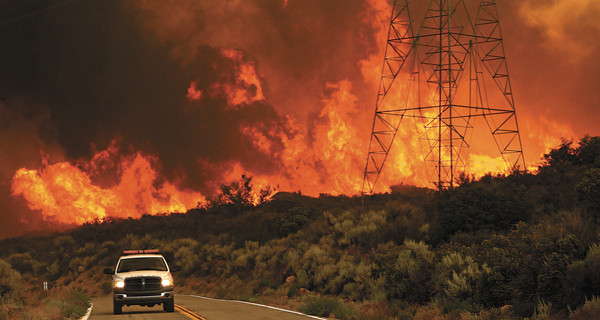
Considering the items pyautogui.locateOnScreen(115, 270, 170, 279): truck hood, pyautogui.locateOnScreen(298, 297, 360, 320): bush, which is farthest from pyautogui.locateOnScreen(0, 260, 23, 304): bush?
pyautogui.locateOnScreen(298, 297, 360, 320): bush

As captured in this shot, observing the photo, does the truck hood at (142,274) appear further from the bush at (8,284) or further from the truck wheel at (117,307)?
the bush at (8,284)

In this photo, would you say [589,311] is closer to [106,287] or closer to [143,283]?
[143,283]

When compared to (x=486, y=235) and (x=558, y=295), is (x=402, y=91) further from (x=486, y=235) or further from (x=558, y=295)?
(x=558, y=295)

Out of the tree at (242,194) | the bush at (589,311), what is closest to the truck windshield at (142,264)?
the bush at (589,311)

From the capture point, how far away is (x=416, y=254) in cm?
2361

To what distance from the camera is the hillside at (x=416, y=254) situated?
624 inches

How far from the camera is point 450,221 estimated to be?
92.0ft

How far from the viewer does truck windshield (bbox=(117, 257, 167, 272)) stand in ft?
75.9

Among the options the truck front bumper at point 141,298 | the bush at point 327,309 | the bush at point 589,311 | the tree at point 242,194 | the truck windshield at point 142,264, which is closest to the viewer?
the bush at point 589,311

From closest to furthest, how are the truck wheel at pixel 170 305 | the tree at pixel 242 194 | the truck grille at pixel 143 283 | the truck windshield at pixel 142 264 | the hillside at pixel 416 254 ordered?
the hillside at pixel 416 254 < the truck grille at pixel 143 283 < the truck wheel at pixel 170 305 < the truck windshield at pixel 142 264 < the tree at pixel 242 194

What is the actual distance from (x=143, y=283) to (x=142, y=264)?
2108 millimetres

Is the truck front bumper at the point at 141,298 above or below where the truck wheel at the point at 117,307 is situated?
above

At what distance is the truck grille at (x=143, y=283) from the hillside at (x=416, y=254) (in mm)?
3773

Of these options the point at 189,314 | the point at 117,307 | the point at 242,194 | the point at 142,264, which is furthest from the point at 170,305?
the point at 242,194
